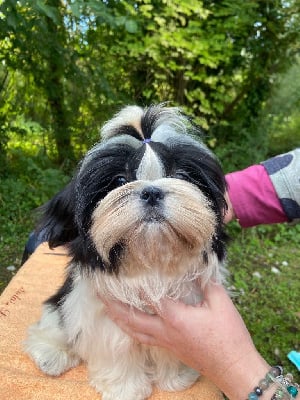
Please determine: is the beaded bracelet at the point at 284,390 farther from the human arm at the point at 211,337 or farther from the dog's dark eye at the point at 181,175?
the dog's dark eye at the point at 181,175

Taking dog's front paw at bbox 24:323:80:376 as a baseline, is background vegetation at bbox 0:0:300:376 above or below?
above

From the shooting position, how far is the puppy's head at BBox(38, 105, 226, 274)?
1.27m

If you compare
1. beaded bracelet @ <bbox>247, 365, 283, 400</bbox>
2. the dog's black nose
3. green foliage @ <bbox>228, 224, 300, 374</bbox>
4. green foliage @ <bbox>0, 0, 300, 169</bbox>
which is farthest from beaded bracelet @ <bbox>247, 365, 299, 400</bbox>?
green foliage @ <bbox>0, 0, 300, 169</bbox>

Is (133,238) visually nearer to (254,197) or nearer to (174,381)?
(174,381)

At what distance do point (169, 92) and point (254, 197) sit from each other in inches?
129

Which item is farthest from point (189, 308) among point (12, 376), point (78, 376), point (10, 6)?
point (10, 6)

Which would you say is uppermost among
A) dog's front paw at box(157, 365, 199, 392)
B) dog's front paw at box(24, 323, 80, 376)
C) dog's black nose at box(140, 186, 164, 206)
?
dog's black nose at box(140, 186, 164, 206)

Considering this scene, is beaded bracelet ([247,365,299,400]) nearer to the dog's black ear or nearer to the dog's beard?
the dog's beard

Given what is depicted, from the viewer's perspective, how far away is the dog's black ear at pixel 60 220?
60.2 inches

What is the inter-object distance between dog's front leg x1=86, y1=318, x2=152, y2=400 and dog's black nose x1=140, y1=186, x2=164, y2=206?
53 cm

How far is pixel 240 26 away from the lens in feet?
14.5

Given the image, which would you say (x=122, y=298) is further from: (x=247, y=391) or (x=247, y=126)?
(x=247, y=126)

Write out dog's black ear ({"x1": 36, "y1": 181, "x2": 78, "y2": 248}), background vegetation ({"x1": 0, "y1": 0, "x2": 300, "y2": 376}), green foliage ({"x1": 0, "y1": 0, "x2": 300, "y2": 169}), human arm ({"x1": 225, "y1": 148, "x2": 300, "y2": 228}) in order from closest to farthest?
dog's black ear ({"x1": 36, "y1": 181, "x2": 78, "y2": 248}) < human arm ({"x1": 225, "y1": 148, "x2": 300, "y2": 228}) < background vegetation ({"x1": 0, "y1": 0, "x2": 300, "y2": 376}) < green foliage ({"x1": 0, "y1": 0, "x2": 300, "y2": 169})

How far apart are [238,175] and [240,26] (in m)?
2.91
